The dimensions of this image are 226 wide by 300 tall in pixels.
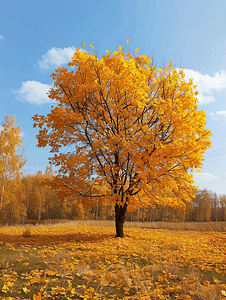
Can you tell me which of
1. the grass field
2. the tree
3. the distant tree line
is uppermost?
the tree

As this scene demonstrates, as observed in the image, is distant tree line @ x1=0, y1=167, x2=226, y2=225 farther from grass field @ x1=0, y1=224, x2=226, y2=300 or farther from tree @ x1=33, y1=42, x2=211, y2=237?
grass field @ x1=0, y1=224, x2=226, y2=300

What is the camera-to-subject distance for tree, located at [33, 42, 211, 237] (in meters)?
6.14

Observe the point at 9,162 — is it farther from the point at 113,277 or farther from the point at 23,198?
the point at 113,277

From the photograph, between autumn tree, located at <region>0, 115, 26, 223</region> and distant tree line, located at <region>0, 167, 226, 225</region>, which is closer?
autumn tree, located at <region>0, 115, 26, 223</region>

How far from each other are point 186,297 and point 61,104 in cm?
689

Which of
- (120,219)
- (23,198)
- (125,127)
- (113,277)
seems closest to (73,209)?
(23,198)

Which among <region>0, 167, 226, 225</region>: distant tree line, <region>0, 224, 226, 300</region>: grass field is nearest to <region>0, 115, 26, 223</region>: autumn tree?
<region>0, 167, 226, 225</region>: distant tree line

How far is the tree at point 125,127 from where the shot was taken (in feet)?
20.2

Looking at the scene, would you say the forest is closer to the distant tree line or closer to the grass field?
the distant tree line

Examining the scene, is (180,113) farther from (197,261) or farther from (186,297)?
(186,297)

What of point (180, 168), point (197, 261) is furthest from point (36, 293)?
point (180, 168)

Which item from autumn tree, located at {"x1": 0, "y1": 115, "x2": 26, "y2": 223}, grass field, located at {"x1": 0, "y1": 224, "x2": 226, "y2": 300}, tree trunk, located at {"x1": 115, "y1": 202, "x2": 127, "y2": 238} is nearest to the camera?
grass field, located at {"x1": 0, "y1": 224, "x2": 226, "y2": 300}

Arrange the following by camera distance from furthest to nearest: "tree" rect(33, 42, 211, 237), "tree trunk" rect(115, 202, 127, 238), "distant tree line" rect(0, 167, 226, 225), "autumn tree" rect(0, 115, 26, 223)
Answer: "distant tree line" rect(0, 167, 226, 225) → "autumn tree" rect(0, 115, 26, 223) → "tree trunk" rect(115, 202, 127, 238) → "tree" rect(33, 42, 211, 237)

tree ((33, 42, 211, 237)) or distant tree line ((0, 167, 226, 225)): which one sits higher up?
tree ((33, 42, 211, 237))
